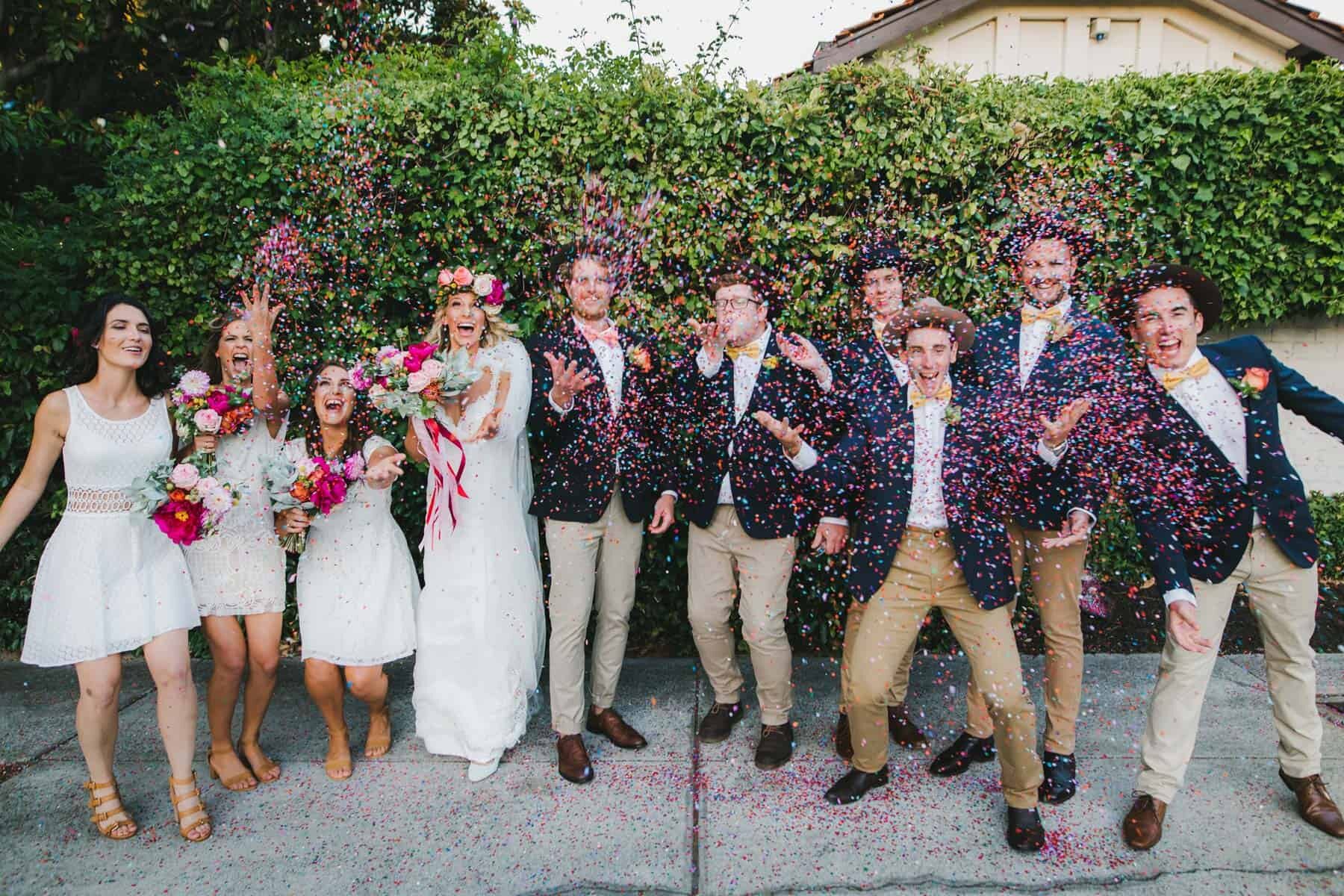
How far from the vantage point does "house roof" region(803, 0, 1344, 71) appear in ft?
29.6

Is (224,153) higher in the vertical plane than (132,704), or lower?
higher

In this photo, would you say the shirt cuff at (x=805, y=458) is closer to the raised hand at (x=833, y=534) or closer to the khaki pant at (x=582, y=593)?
the raised hand at (x=833, y=534)

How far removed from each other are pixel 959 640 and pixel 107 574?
353cm

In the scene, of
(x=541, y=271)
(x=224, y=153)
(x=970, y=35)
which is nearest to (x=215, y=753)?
(x=541, y=271)

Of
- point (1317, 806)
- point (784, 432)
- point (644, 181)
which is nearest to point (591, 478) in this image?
point (784, 432)

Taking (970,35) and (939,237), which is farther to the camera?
(970,35)

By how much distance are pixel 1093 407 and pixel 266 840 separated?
3862 mm

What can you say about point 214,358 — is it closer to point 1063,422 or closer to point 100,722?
point 100,722

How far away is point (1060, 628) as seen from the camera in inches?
130

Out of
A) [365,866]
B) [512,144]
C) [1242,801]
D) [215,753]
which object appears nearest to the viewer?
[365,866]

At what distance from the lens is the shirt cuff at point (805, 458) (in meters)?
3.23

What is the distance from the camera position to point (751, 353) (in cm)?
354

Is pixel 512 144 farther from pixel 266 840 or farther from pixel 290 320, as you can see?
pixel 266 840

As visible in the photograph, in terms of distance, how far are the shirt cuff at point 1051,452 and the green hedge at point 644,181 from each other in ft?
5.06
